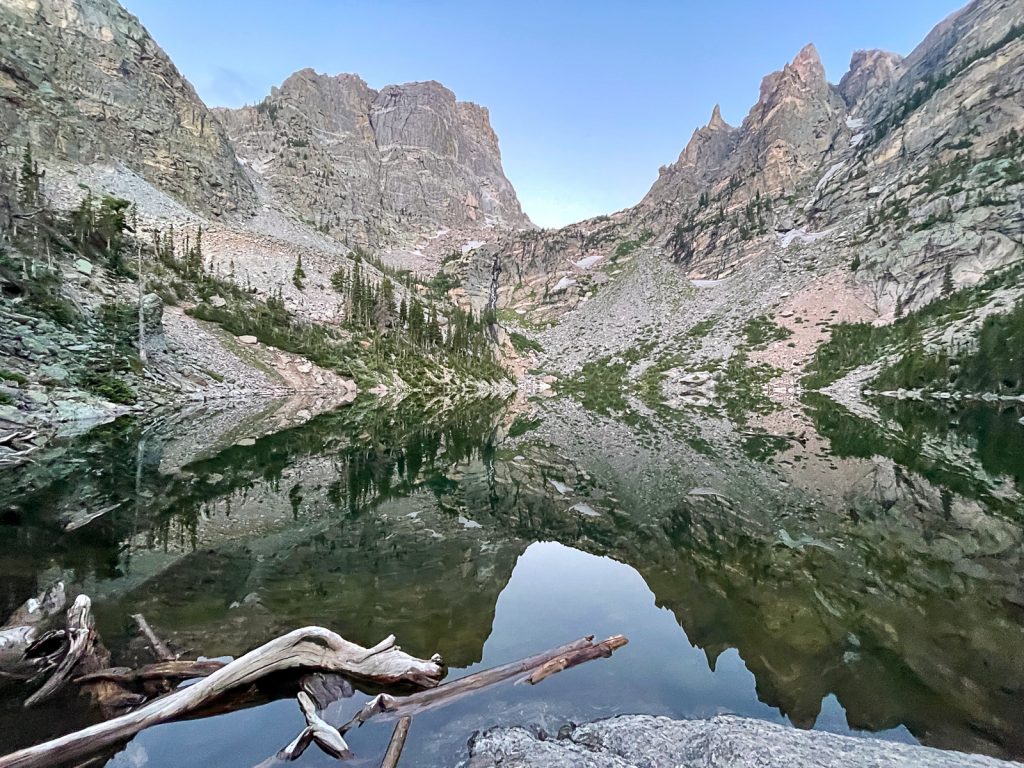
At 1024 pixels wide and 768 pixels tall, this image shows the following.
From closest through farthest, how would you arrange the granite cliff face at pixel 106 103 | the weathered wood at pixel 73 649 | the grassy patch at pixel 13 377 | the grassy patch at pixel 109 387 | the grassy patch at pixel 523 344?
the weathered wood at pixel 73 649 → the grassy patch at pixel 13 377 → the grassy patch at pixel 109 387 → the granite cliff face at pixel 106 103 → the grassy patch at pixel 523 344

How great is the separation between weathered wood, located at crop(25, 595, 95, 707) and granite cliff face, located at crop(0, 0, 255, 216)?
110m

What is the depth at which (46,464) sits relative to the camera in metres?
19.6

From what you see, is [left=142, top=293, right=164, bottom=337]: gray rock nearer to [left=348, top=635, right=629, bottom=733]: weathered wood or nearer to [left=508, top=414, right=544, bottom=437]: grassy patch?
[left=508, top=414, right=544, bottom=437]: grassy patch

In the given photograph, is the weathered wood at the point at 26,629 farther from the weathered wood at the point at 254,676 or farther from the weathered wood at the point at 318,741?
the weathered wood at the point at 318,741

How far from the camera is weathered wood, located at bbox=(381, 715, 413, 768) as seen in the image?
516 centimetres

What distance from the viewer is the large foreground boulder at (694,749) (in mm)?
5539

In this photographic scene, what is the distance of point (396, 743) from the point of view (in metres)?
5.38

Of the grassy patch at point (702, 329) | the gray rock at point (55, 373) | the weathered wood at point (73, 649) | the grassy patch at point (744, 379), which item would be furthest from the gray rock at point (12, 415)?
the grassy patch at point (702, 329)

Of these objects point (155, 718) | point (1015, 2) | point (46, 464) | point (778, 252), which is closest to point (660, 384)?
point (778, 252)

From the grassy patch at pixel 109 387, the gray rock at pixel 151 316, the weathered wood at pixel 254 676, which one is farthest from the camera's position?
the gray rock at pixel 151 316

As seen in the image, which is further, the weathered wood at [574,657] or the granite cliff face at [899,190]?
the granite cliff face at [899,190]

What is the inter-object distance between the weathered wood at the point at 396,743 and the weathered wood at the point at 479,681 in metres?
0.39

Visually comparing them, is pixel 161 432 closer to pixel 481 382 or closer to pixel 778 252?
pixel 481 382

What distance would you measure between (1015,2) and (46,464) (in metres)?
255
